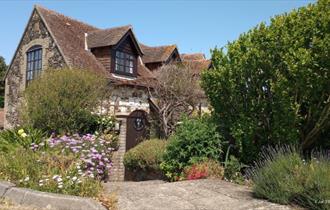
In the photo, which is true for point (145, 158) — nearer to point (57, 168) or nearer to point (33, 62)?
point (57, 168)

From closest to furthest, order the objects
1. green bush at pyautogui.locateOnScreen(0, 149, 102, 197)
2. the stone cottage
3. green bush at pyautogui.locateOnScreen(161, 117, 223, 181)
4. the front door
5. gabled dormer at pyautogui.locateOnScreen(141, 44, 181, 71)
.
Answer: green bush at pyautogui.locateOnScreen(0, 149, 102, 197), green bush at pyautogui.locateOnScreen(161, 117, 223, 181), the front door, the stone cottage, gabled dormer at pyautogui.locateOnScreen(141, 44, 181, 71)

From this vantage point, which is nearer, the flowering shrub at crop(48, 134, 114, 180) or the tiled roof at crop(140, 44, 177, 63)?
the flowering shrub at crop(48, 134, 114, 180)

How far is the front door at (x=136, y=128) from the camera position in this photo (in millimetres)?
14972

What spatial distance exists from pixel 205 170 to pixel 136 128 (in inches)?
310

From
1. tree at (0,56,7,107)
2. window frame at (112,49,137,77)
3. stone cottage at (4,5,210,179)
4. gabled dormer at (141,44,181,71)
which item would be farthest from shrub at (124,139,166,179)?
tree at (0,56,7,107)

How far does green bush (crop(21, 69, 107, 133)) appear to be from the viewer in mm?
12148

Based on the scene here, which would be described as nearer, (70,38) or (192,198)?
(192,198)

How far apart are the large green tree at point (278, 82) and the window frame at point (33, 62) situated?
13291 millimetres

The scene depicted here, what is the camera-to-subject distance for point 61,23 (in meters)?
20.4

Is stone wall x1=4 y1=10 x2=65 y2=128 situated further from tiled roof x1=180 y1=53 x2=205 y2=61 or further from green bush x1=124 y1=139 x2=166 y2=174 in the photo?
tiled roof x1=180 y1=53 x2=205 y2=61

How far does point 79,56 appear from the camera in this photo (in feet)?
61.2

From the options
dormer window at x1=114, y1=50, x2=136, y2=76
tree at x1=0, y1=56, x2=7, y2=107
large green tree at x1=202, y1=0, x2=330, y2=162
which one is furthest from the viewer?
tree at x1=0, y1=56, x2=7, y2=107

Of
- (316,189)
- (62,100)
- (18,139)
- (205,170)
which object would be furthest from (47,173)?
(62,100)

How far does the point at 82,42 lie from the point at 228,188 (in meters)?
15.0
